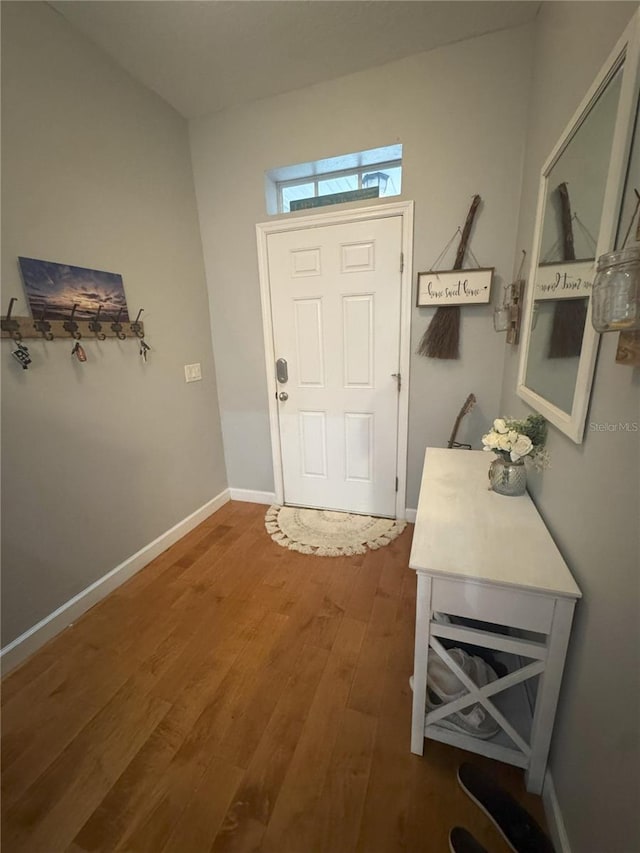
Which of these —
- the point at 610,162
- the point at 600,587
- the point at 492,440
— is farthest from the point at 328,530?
the point at 610,162

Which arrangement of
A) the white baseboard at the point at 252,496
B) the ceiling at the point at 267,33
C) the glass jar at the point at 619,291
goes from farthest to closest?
the white baseboard at the point at 252,496 → the ceiling at the point at 267,33 → the glass jar at the point at 619,291

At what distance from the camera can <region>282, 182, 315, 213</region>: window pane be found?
2146 millimetres

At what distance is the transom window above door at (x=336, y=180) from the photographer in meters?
1.94

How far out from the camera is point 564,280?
102 cm

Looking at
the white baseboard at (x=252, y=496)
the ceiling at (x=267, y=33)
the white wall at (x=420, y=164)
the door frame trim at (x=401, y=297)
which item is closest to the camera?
the ceiling at (x=267, y=33)

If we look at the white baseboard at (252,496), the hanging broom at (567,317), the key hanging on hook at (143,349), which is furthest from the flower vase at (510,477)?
the key hanging on hook at (143,349)

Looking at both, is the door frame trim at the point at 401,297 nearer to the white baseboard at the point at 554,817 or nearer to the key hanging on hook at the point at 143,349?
the key hanging on hook at the point at 143,349

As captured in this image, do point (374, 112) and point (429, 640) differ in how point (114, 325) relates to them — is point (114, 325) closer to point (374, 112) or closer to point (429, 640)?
point (374, 112)

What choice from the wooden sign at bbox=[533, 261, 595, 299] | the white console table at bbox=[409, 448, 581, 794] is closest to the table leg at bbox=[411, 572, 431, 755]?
the white console table at bbox=[409, 448, 581, 794]

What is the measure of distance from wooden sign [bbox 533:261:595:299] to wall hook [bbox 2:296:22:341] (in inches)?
77.6

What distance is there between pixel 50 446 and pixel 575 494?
1.99 meters

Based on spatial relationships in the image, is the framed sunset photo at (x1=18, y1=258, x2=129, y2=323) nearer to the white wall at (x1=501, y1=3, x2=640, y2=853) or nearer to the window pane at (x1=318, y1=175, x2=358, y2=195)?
the window pane at (x1=318, y1=175, x2=358, y2=195)

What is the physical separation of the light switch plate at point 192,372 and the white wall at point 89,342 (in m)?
0.06

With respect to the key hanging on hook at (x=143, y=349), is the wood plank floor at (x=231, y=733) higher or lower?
lower
